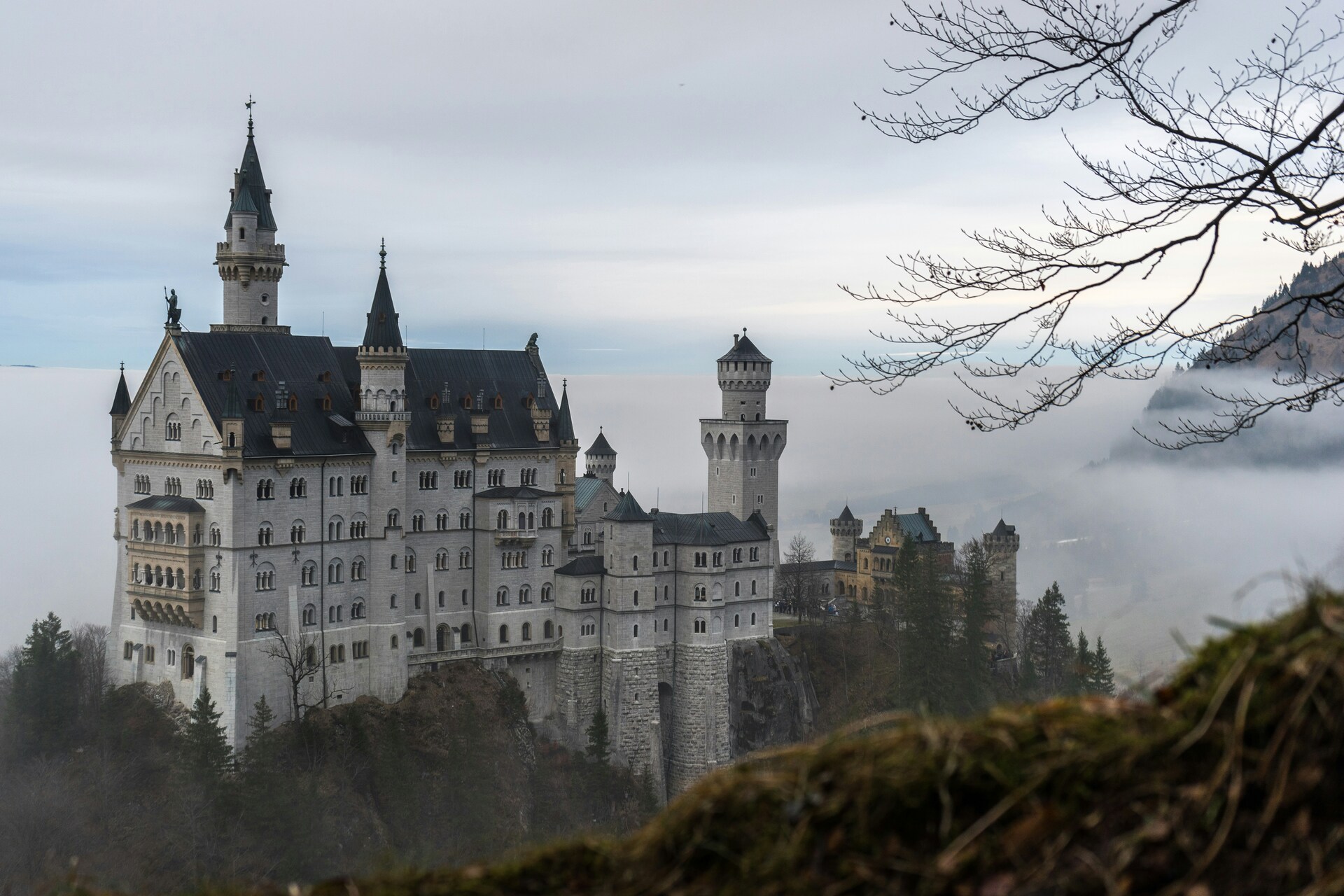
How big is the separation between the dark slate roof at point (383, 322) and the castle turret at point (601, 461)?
28.7 meters

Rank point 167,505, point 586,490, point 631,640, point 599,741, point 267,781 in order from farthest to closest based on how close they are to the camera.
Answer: point 586,490 → point 631,640 → point 599,741 → point 167,505 → point 267,781

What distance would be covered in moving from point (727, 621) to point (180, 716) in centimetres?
2867

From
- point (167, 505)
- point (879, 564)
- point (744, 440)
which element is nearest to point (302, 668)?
point (167, 505)

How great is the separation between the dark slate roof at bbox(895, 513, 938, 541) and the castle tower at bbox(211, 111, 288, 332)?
49.4 m

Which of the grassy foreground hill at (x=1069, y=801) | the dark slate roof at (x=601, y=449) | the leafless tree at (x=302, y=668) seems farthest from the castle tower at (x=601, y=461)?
the grassy foreground hill at (x=1069, y=801)

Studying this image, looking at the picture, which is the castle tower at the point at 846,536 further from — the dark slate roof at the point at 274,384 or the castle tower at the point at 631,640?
the dark slate roof at the point at 274,384

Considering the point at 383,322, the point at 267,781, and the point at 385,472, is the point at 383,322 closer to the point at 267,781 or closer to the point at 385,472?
the point at 385,472

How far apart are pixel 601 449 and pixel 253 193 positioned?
29.9 m

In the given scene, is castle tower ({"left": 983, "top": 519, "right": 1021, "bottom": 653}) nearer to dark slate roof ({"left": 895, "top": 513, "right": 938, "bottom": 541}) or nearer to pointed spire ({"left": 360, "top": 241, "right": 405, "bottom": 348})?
dark slate roof ({"left": 895, "top": 513, "right": 938, "bottom": 541})

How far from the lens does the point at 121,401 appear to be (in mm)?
63125

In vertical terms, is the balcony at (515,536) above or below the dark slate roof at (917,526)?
below

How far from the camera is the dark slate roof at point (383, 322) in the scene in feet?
211

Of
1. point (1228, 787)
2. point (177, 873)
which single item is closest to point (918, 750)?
point (1228, 787)

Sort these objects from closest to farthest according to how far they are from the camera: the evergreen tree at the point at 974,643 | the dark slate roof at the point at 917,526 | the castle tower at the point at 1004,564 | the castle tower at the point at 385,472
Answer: the castle tower at the point at 385,472
the evergreen tree at the point at 974,643
the castle tower at the point at 1004,564
the dark slate roof at the point at 917,526
